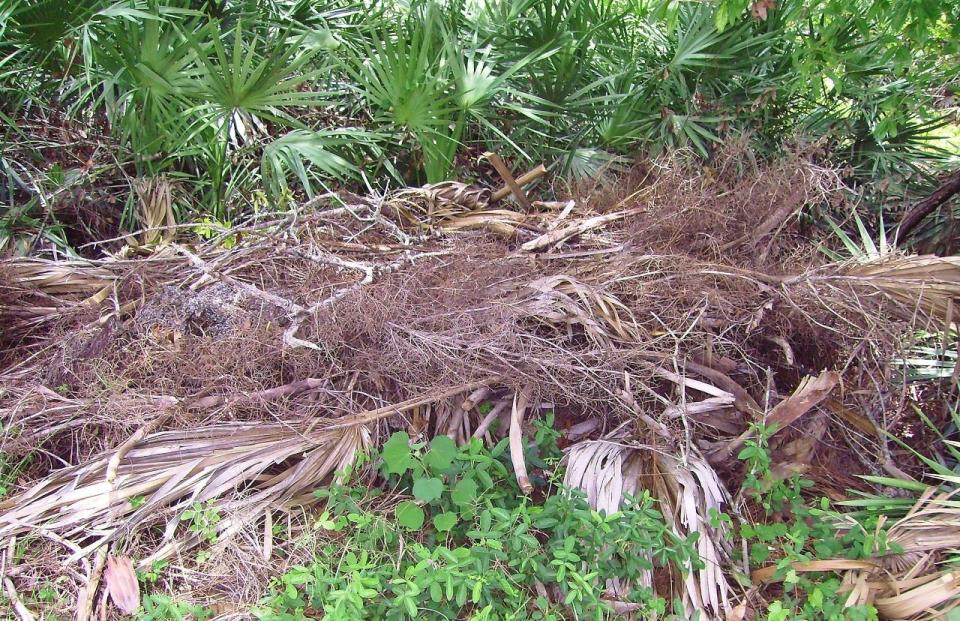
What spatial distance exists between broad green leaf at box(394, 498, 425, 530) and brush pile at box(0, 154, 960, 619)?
0.30m

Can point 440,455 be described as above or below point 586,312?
below

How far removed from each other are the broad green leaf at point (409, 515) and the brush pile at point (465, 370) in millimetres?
295

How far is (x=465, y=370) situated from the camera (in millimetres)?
2137

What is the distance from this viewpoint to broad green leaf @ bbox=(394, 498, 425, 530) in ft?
6.17

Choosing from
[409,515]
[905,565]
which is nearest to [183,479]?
[409,515]

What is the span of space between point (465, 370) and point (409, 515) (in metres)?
0.51

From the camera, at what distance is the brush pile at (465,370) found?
1979 mm

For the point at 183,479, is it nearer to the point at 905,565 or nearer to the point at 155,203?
the point at 155,203

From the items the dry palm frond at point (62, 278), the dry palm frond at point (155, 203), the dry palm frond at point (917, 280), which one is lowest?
the dry palm frond at point (917, 280)

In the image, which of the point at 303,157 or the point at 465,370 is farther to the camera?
the point at 303,157

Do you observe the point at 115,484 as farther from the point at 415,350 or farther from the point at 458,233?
the point at 458,233

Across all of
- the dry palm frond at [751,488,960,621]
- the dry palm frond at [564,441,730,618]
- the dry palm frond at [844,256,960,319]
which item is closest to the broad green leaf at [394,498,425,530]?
the dry palm frond at [564,441,730,618]

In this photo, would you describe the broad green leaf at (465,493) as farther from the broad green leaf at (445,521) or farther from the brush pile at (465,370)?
the brush pile at (465,370)

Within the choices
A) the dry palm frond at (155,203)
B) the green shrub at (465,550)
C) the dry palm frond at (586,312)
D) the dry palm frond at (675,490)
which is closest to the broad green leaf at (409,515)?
the green shrub at (465,550)
